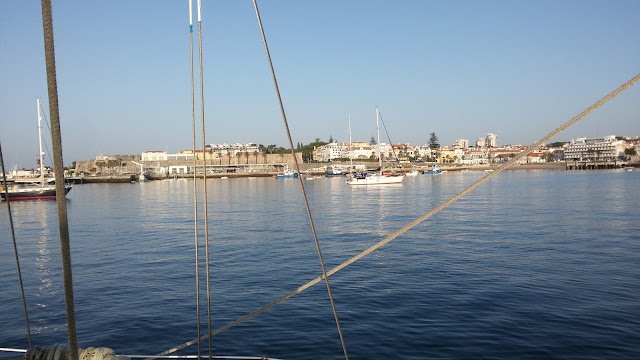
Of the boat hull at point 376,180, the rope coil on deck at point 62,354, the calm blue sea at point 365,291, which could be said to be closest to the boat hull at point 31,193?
the calm blue sea at point 365,291

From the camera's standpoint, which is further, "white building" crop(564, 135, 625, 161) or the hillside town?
"white building" crop(564, 135, 625, 161)

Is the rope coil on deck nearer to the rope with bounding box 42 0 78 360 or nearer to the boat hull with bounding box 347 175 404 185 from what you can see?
the rope with bounding box 42 0 78 360

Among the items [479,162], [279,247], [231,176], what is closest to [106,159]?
[231,176]

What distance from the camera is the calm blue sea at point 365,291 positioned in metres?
6.11

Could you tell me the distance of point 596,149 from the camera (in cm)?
11606

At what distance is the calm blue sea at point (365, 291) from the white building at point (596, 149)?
364ft

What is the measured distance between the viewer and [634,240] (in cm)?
1329

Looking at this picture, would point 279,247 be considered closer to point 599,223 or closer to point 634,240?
point 634,240

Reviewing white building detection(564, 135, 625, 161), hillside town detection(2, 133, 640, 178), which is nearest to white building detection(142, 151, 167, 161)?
hillside town detection(2, 133, 640, 178)

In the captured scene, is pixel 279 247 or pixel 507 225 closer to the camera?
pixel 279 247

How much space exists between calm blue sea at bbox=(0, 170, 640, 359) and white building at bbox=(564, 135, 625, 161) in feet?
364

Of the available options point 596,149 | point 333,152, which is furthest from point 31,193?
point 596,149

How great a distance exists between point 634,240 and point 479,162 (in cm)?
12224

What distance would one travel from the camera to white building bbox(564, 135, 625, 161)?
116m
